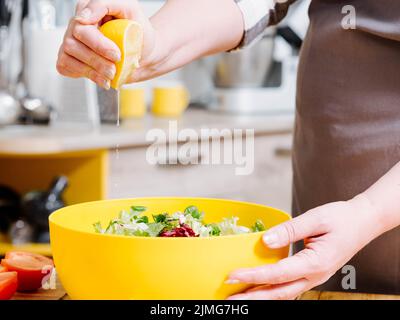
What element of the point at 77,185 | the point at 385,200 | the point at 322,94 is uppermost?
the point at 322,94

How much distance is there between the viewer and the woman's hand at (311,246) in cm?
78

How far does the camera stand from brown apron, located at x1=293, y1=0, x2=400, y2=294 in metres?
1.18

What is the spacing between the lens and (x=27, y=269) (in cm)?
94

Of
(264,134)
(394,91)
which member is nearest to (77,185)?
(264,134)

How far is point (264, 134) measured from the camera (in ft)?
8.55

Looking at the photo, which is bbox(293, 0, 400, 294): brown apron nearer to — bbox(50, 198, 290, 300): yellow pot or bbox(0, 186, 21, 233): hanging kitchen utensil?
bbox(50, 198, 290, 300): yellow pot

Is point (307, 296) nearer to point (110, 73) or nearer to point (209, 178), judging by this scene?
point (110, 73)

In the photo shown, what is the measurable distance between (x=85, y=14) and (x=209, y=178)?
1.57m

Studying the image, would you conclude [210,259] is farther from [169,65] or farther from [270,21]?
[270,21]

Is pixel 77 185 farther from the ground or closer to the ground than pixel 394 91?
closer to the ground

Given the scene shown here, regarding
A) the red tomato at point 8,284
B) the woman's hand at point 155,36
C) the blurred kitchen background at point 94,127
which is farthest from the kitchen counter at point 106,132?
the red tomato at point 8,284

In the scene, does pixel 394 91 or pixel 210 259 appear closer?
pixel 210 259

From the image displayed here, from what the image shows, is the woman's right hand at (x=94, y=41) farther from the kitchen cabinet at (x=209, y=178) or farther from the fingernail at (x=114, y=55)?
the kitchen cabinet at (x=209, y=178)
